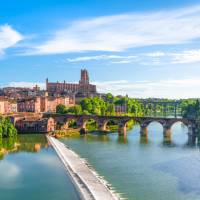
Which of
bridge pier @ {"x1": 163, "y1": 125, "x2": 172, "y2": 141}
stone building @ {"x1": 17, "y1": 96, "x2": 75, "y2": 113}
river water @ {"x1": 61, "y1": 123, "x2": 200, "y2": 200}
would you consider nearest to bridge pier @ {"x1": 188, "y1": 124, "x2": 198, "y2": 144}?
river water @ {"x1": 61, "y1": 123, "x2": 200, "y2": 200}

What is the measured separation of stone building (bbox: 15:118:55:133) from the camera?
51.6 meters

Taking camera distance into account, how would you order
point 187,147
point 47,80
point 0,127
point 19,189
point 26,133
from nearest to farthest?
point 19,189, point 187,147, point 0,127, point 26,133, point 47,80

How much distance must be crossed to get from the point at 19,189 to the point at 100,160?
386 inches

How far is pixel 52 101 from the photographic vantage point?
82.2m

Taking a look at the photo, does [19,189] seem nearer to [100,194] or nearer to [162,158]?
[100,194]

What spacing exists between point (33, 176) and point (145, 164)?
8.09 meters

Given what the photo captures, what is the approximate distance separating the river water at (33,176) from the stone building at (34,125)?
12738 millimetres

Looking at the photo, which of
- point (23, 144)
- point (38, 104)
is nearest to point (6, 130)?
point (23, 144)

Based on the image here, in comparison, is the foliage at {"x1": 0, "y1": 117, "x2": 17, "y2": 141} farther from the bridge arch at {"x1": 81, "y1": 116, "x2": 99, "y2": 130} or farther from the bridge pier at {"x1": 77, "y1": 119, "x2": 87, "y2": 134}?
the bridge arch at {"x1": 81, "y1": 116, "x2": 99, "y2": 130}

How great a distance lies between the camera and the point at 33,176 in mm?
26234

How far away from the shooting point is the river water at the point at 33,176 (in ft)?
72.2

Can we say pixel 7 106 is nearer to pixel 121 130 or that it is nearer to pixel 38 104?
pixel 38 104

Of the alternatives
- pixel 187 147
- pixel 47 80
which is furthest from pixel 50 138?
pixel 47 80

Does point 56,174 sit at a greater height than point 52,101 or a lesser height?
lesser
